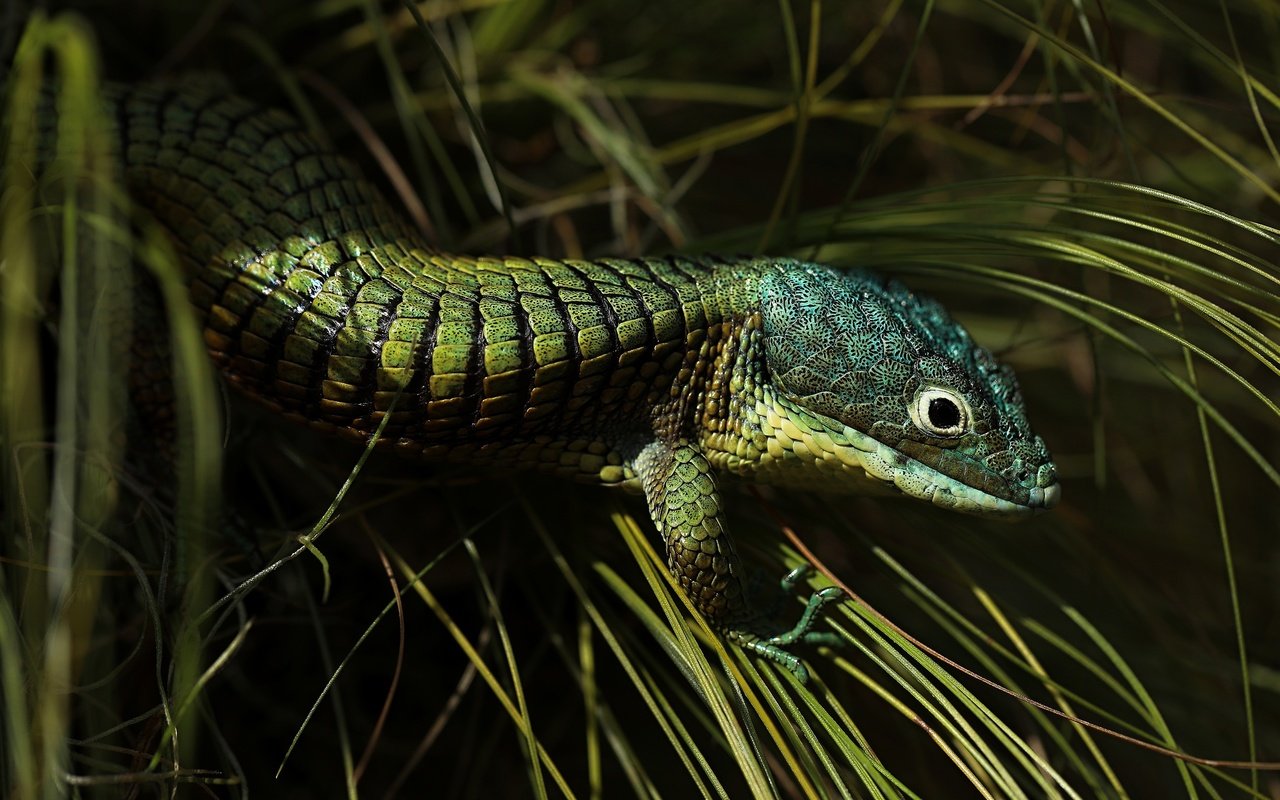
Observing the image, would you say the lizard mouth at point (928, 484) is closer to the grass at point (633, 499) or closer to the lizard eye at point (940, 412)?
the lizard eye at point (940, 412)

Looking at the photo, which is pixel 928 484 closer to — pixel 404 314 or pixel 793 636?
pixel 793 636

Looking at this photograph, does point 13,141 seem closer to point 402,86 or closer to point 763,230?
point 402,86

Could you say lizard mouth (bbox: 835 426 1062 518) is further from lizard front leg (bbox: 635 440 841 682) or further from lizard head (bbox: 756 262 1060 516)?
lizard front leg (bbox: 635 440 841 682)

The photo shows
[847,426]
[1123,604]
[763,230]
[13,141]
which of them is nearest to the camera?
[13,141]

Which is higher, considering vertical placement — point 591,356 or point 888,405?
point 591,356

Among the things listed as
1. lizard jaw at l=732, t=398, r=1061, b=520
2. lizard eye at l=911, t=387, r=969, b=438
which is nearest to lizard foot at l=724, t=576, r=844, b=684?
lizard jaw at l=732, t=398, r=1061, b=520

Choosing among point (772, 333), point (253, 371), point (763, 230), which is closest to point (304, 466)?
point (253, 371)

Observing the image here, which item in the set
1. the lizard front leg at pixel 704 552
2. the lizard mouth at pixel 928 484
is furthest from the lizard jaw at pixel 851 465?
the lizard front leg at pixel 704 552

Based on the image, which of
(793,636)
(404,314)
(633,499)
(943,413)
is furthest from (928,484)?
(404,314)
